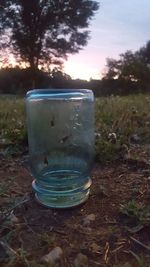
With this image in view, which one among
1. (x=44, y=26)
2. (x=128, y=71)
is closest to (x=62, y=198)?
(x=128, y=71)

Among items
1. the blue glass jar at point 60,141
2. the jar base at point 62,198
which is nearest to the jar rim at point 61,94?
the blue glass jar at point 60,141

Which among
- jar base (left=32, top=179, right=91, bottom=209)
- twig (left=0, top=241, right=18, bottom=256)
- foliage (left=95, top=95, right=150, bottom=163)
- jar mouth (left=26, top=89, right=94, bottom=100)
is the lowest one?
twig (left=0, top=241, right=18, bottom=256)

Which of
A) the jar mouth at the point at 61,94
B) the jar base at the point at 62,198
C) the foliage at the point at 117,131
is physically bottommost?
the jar base at the point at 62,198

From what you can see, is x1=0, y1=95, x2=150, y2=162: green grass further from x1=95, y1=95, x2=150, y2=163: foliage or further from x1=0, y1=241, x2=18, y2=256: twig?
x1=0, y1=241, x2=18, y2=256: twig

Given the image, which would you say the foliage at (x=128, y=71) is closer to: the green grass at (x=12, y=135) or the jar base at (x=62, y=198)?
the green grass at (x=12, y=135)

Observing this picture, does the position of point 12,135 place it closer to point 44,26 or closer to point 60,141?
point 60,141

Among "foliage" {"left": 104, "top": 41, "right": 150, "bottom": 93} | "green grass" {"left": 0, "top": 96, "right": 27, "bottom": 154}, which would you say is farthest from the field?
"foliage" {"left": 104, "top": 41, "right": 150, "bottom": 93}

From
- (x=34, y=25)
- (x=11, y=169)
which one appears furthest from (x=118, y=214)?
(x=34, y=25)

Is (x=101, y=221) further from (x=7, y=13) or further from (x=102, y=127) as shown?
(x=7, y=13)
